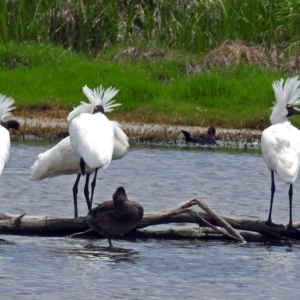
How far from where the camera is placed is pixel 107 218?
33.5ft

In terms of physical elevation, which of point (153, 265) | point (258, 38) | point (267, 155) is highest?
point (258, 38)

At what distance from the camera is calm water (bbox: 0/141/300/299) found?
8898 mm

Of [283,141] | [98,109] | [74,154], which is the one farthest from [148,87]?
[283,141]

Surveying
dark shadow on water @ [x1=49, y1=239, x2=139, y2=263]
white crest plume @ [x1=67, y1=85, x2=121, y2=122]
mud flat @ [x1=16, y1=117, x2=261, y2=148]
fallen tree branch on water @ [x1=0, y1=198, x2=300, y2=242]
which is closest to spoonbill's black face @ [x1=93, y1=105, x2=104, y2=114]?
white crest plume @ [x1=67, y1=85, x2=121, y2=122]

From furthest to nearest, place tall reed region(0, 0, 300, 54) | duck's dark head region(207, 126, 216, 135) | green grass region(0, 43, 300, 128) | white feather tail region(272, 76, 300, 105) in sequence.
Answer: tall reed region(0, 0, 300, 54)
green grass region(0, 43, 300, 128)
duck's dark head region(207, 126, 216, 135)
white feather tail region(272, 76, 300, 105)

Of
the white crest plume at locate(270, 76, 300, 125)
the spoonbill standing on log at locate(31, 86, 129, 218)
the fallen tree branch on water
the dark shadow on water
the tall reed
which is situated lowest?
the dark shadow on water

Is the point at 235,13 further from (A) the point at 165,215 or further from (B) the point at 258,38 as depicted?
(A) the point at 165,215

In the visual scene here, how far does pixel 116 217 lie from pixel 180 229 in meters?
0.78

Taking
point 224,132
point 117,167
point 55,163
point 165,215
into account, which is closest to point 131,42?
point 224,132

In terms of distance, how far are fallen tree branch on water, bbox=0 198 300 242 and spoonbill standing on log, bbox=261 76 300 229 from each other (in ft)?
0.47

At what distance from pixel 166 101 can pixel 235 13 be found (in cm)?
357

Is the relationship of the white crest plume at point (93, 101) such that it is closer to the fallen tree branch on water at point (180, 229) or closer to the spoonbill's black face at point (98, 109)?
the spoonbill's black face at point (98, 109)

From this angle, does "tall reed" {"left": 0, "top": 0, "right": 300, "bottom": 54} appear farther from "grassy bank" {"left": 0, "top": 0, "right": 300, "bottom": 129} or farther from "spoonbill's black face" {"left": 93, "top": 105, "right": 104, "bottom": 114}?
"spoonbill's black face" {"left": 93, "top": 105, "right": 104, "bottom": 114}

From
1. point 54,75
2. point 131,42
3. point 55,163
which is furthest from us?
point 131,42
